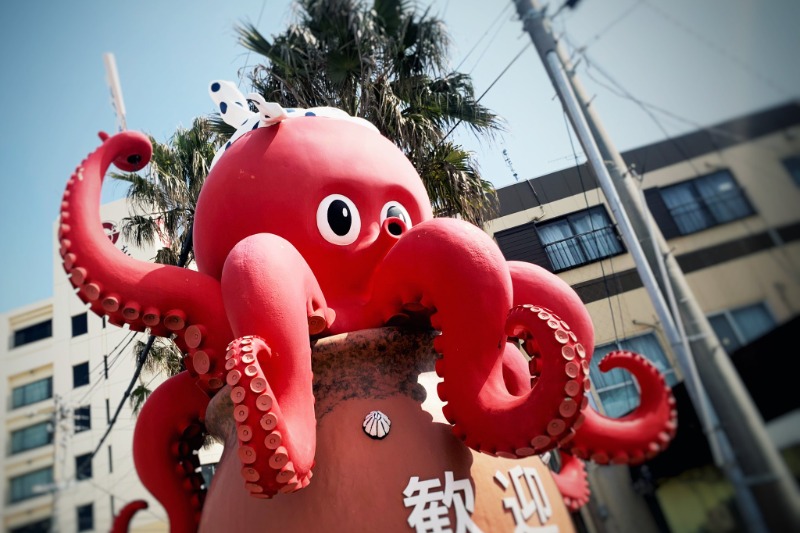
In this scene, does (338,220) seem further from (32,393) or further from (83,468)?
(83,468)

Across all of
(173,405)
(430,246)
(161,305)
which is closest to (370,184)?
(430,246)

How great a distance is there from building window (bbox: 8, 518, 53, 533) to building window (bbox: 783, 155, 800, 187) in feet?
20.6

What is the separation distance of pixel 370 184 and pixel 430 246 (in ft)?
2.67

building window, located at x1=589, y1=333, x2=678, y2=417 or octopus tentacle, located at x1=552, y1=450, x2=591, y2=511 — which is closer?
octopus tentacle, located at x1=552, y1=450, x2=591, y2=511

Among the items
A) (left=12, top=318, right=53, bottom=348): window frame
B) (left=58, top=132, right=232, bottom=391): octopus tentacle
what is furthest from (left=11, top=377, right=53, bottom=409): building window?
(left=58, top=132, right=232, bottom=391): octopus tentacle

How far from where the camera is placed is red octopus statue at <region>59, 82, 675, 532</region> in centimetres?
245

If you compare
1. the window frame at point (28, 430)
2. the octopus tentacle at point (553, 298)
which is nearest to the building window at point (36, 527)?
the window frame at point (28, 430)

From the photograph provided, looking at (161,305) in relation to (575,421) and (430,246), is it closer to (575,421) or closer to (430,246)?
(430,246)

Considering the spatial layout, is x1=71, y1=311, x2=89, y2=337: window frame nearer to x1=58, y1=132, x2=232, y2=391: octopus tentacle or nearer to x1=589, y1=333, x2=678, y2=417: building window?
x1=58, y1=132, x2=232, y2=391: octopus tentacle

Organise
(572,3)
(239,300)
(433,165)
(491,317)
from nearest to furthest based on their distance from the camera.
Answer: (239,300), (491,317), (572,3), (433,165)

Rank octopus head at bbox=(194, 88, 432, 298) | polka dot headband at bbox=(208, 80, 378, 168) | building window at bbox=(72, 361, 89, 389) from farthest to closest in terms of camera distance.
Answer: building window at bbox=(72, 361, 89, 389) → polka dot headband at bbox=(208, 80, 378, 168) → octopus head at bbox=(194, 88, 432, 298)

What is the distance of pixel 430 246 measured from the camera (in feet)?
9.58

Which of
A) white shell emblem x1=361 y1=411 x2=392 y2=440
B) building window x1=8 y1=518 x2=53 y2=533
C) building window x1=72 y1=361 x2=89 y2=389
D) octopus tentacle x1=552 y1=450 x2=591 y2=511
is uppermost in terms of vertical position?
building window x1=72 y1=361 x2=89 y2=389

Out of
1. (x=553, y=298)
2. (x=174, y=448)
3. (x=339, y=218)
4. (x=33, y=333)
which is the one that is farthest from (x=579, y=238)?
(x=33, y=333)
